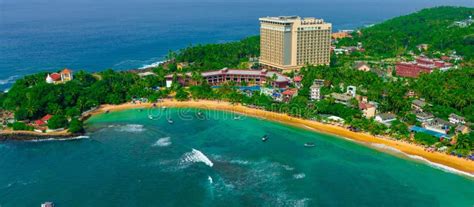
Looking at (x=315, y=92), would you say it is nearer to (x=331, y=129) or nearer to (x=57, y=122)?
(x=331, y=129)

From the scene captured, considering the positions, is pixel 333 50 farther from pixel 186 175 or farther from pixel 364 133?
pixel 186 175

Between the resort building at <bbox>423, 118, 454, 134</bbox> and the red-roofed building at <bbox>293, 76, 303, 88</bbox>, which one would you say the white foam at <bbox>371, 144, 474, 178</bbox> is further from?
the red-roofed building at <bbox>293, 76, 303, 88</bbox>

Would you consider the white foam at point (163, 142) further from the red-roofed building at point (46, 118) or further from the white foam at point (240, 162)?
the red-roofed building at point (46, 118)

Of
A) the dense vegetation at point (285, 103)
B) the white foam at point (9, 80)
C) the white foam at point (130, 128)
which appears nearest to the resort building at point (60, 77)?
the dense vegetation at point (285, 103)

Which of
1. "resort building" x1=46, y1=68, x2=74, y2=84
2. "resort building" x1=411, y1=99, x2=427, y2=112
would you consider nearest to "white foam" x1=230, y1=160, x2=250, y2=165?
"resort building" x1=411, y1=99, x2=427, y2=112

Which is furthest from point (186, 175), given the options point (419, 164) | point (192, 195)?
point (419, 164)

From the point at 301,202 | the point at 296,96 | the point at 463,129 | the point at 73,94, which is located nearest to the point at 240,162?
the point at 301,202
